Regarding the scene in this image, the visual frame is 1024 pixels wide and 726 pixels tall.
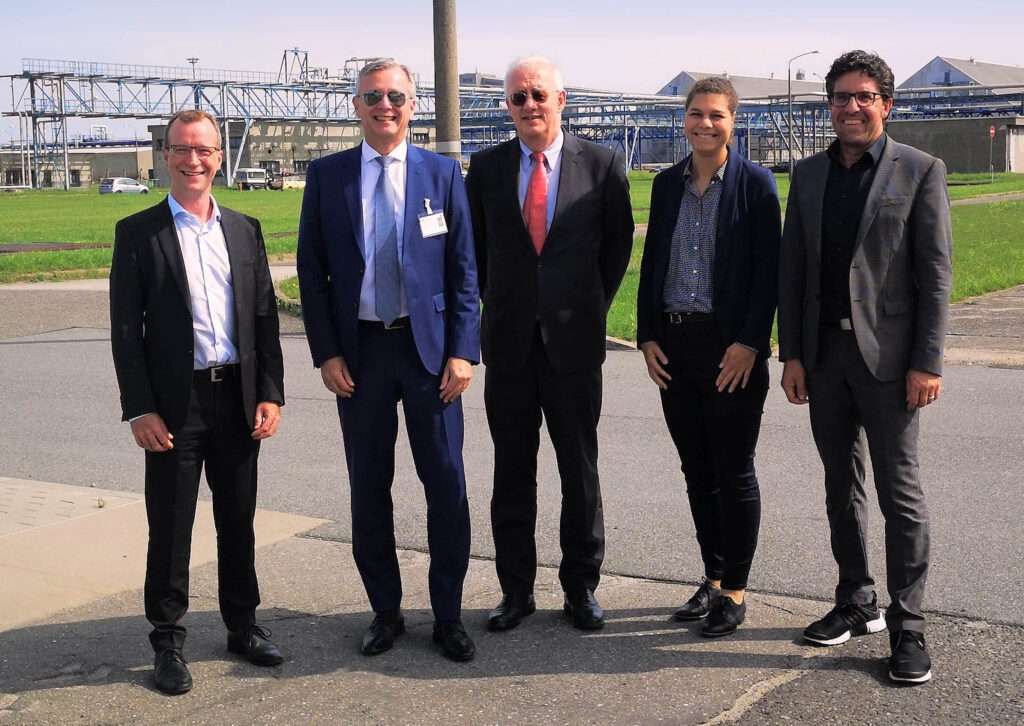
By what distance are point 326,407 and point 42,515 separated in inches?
129

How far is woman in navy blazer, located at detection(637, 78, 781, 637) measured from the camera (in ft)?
15.7

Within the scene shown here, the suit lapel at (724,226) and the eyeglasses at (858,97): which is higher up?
the eyeglasses at (858,97)

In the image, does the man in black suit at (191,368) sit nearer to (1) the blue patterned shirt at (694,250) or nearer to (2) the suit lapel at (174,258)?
(2) the suit lapel at (174,258)

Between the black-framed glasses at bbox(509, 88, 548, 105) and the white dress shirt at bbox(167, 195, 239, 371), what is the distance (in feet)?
3.96

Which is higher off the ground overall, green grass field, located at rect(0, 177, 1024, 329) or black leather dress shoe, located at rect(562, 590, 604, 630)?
green grass field, located at rect(0, 177, 1024, 329)

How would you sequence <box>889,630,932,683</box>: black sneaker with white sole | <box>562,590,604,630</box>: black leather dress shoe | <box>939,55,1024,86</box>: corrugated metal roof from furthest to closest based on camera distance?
<box>939,55,1024,86</box>: corrugated metal roof → <box>562,590,604,630</box>: black leather dress shoe → <box>889,630,932,683</box>: black sneaker with white sole

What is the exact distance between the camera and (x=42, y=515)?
679 centimetres

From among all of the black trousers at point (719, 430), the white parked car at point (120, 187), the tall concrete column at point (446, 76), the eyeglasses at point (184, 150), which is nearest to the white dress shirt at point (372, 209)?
the eyeglasses at point (184, 150)

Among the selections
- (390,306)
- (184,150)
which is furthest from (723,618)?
(184,150)

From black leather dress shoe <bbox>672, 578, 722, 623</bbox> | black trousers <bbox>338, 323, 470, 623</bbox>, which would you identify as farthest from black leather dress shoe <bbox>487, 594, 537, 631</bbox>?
black leather dress shoe <bbox>672, 578, 722, 623</bbox>

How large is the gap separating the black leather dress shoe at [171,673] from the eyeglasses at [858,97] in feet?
9.82

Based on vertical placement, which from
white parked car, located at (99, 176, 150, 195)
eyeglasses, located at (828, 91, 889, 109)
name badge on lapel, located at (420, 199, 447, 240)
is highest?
white parked car, located at (99, 176, 150, 195)

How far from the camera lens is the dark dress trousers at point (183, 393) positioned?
14.5ft

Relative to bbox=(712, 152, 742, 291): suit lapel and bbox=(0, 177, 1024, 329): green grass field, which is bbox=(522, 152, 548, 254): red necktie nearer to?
bbox=(712, 152, 742, 291): suit lapel
